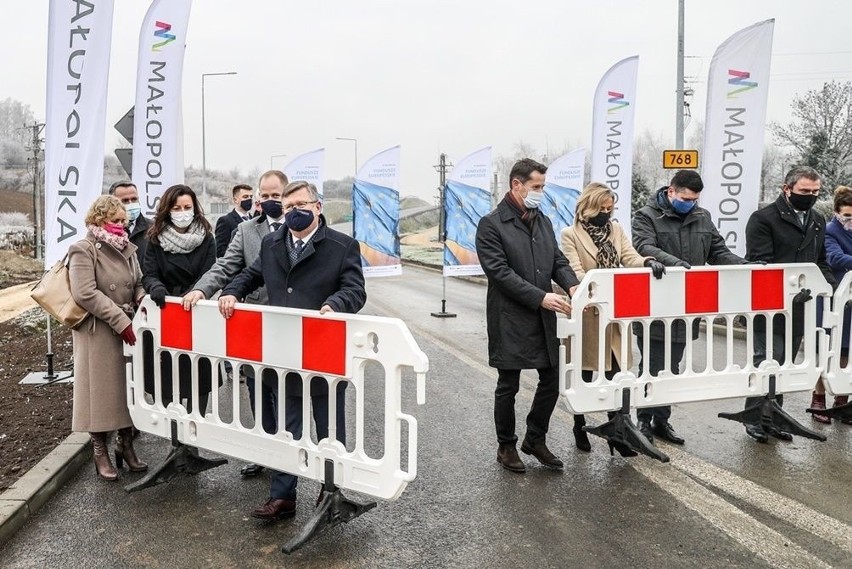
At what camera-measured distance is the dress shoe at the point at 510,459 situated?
4789 mm

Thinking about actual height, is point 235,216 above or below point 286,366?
above

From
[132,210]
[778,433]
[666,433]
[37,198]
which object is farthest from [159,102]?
[37,198]

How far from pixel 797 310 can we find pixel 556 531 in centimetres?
328

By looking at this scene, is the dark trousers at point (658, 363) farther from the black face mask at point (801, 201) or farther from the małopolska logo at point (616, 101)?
the małopolska logo at point (616, 101)

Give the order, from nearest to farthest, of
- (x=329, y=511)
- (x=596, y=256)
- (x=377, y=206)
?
(x=329, y=511) < (x=596, y=256) < (x=377, y=206)

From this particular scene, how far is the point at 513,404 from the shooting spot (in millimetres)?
4926

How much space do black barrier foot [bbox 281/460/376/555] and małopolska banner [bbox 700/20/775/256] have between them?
751 cm

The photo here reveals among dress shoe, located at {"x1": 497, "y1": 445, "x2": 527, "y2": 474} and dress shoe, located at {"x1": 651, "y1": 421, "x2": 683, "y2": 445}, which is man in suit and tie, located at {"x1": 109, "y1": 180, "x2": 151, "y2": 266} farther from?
dress shoe, located at {"x1": 651, "y1": 421, "x2": 683, "y2": 445}

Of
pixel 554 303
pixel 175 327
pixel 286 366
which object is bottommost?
pixel 286 366

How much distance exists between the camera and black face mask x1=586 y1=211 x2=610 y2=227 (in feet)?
17.3

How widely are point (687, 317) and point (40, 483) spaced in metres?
4.57

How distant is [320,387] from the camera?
3.91 metres

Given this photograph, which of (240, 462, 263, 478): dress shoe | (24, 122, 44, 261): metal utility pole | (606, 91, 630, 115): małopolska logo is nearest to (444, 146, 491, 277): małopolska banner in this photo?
(606, 91, 630, 115): małopolska logo

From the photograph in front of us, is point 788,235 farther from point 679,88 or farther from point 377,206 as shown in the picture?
point 377,206
